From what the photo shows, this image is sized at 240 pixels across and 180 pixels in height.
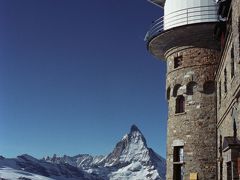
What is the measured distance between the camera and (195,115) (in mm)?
28188

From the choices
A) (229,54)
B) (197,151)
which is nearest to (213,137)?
(197,151)

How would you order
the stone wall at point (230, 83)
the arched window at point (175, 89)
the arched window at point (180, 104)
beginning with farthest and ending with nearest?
the arched window at point (175, 89) → the arched window at point (180, 104) → the stone wall at point (230, 83)

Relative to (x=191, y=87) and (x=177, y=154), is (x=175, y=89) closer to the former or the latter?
(x=191, y=87)

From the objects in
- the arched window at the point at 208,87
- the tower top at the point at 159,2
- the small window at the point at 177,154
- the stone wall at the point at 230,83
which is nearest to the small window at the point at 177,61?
the arched window at the point at 208,87

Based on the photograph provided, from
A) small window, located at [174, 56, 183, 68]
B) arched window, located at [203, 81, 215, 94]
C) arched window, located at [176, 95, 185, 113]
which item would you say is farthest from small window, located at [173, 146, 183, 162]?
small window, located at [174, 56, 183, 68]

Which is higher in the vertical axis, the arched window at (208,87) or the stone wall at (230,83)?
the arched window at (208,87)

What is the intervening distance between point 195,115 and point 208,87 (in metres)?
1.92

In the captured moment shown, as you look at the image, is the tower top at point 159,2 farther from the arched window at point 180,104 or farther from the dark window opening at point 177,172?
the dark window opening at point 177,172

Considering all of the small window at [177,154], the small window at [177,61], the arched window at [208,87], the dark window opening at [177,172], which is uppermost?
the small window at [177,61]

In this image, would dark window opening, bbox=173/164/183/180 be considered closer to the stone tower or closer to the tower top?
the stone tower

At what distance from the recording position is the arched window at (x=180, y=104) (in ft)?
97.5

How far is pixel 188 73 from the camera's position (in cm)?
2941

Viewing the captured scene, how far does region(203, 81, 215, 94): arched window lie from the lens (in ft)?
93.7

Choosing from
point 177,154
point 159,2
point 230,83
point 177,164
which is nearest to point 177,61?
point 177,154
